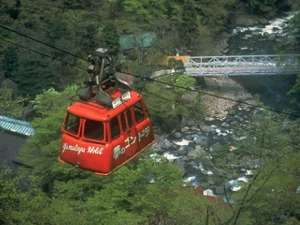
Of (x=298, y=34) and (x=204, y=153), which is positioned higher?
(x=298, y=34)

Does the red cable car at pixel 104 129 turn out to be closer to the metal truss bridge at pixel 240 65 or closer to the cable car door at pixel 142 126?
the cable car door at pixel 142 126

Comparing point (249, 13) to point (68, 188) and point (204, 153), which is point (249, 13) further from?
point (68, 188)

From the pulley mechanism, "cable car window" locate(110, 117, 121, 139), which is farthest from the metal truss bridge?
the pulley mechanism

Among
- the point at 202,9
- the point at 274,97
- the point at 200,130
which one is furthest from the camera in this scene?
the point at 202,9

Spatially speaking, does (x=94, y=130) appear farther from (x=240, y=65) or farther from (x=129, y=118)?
(x=240, y=65)

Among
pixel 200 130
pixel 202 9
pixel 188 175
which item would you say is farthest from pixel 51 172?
pixel 202 9

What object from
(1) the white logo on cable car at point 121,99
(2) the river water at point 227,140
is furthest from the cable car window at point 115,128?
(2) the river water at point 227,140
